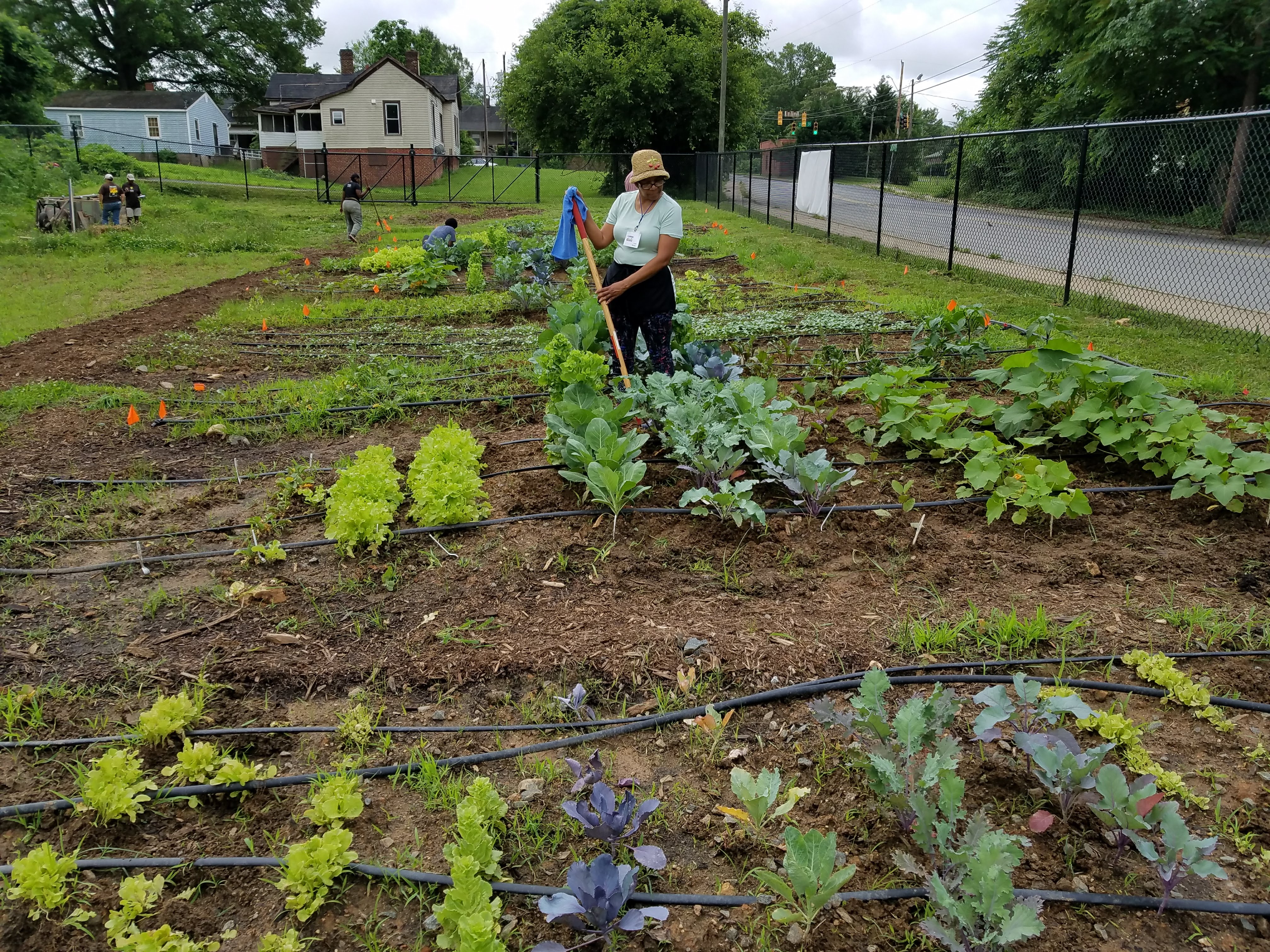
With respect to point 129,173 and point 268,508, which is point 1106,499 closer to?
point 268,508

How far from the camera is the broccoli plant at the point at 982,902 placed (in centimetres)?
170

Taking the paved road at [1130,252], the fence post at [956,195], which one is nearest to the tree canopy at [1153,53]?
the paved road at [1130,252]

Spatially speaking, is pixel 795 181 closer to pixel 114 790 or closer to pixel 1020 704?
pixel 1020 704

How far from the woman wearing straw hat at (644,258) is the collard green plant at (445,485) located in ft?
4.94

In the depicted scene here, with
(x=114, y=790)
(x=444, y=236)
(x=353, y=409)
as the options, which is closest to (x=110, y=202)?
(x=444, y=236)

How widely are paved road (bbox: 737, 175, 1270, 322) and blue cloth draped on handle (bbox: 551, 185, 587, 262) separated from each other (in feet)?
21.8

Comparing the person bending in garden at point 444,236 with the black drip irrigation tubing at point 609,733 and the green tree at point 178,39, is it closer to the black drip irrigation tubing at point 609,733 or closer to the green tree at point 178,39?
the black drip irrigation tubing at point 609,733

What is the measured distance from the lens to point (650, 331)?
5.36m

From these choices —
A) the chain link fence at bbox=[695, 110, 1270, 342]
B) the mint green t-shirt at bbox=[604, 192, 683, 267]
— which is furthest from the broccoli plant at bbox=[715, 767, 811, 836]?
the chain link fence at bbox=[695, 110, 1270, 342]

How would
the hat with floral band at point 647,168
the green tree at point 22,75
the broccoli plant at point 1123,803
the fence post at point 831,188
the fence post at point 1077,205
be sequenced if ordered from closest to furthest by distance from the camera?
the broccoli plant at point 1123,803 < the hat with floral band at point 647,168 < the fence post at point 1077,205 < the fence post at point 831,188 < the green tree at point 22,75

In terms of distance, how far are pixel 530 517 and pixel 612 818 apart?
2.07 m

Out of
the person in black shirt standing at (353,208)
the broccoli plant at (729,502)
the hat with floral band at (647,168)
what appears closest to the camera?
the broccoli plant at (729,502)

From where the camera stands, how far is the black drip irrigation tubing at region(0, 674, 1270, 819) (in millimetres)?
2369

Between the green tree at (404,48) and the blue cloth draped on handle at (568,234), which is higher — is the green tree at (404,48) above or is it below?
above
